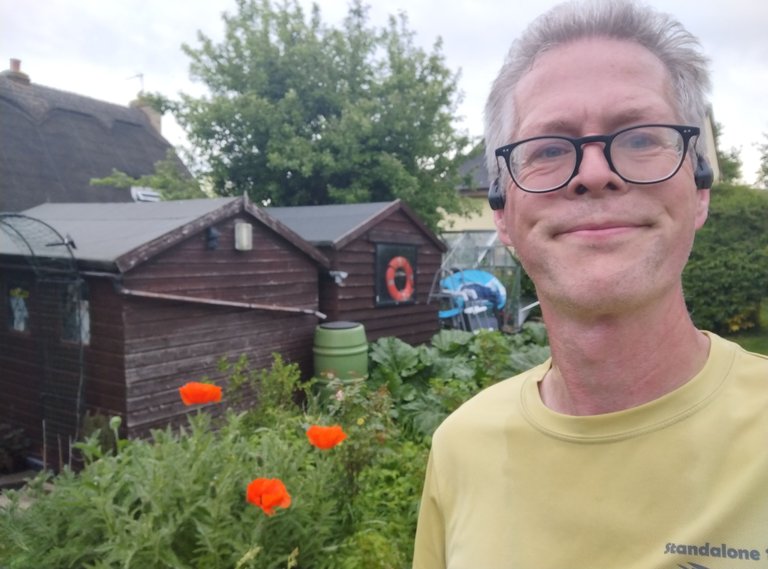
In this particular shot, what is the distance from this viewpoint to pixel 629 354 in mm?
1100

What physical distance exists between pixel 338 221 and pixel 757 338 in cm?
850

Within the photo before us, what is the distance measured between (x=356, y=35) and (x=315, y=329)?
11181 millimetres

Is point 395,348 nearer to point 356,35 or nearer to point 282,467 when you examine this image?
point 282,467

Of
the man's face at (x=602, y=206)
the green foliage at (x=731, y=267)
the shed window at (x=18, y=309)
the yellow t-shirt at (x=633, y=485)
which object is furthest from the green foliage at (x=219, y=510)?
the green foliage at (x=731, y=267)

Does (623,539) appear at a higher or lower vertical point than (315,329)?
higher

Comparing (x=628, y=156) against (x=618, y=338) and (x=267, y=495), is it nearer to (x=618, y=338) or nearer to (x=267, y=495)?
(x=618, y=338)

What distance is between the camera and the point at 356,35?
665 inches

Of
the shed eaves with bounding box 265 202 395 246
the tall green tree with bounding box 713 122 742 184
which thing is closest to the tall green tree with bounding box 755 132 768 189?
the tall green tree with bounding box 713 122 742 184

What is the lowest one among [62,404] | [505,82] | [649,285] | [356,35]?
[62,404]

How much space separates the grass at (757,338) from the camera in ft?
36.6

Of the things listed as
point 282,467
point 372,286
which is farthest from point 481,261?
point 282,467

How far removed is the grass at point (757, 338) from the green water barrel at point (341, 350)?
723 centimetres

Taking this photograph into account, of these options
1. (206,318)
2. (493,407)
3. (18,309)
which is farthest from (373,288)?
(493,407)

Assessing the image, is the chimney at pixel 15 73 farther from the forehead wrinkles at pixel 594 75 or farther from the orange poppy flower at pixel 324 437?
the forehead wrinkles at pixel 594 75
